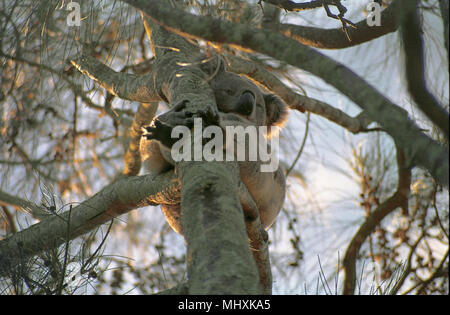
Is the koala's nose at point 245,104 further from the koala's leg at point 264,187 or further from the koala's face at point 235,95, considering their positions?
the koala's leg at point 264,187

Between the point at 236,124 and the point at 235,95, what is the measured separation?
0.40 m

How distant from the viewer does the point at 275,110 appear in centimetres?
342

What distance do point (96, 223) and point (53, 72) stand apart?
97 cm

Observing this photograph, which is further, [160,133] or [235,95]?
[235,95]

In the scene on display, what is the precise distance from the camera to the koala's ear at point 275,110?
11.2 ft

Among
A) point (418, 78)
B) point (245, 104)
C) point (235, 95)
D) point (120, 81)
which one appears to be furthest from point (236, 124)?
point (418, 78)

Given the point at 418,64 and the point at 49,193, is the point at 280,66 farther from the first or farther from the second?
the point at 418,64

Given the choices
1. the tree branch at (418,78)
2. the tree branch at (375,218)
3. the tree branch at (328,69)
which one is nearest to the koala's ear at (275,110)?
the tree branch at (375,218)

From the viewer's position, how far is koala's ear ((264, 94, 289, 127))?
11.2 ft

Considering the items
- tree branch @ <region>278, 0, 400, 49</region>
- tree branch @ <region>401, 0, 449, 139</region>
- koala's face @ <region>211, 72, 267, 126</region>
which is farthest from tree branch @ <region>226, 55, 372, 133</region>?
tree branch @ <region>401, 0, 449, 139</region>

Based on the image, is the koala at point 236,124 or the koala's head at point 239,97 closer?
the koala at point 236,124

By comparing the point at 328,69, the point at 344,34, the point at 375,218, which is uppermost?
the point at 344,34

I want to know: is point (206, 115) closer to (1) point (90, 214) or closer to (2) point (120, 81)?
(1) point (90, 214)
